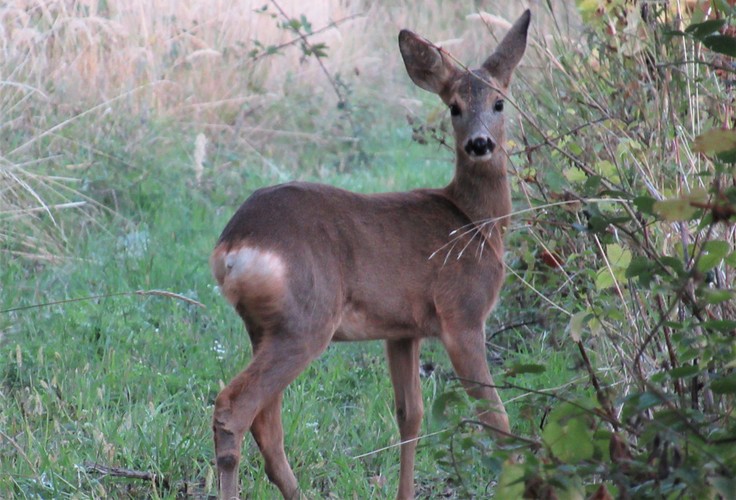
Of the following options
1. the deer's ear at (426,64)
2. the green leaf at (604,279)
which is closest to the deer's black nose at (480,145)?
the deer's ear at (426,64)

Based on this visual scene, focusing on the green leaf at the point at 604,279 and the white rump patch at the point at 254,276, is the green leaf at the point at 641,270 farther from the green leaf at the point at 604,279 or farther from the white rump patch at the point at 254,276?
the white rump patch at the point at 254,276

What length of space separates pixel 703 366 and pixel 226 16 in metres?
7.47

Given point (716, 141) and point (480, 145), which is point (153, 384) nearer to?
point (480, 145)

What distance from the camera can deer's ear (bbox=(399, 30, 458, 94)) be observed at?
14.7 ft

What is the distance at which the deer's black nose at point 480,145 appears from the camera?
4199mm

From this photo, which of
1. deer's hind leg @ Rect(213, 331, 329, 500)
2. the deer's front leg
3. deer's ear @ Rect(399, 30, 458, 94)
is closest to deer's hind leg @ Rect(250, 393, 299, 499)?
deer's hind leg @ Rect(213, 331, 329, 500)

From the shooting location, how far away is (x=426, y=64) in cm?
452

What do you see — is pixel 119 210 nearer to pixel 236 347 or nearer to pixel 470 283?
pixel 236 347

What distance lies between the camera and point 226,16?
30.1 feet

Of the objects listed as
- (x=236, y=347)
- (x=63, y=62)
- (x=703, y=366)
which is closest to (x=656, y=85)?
(x=703, y=366)

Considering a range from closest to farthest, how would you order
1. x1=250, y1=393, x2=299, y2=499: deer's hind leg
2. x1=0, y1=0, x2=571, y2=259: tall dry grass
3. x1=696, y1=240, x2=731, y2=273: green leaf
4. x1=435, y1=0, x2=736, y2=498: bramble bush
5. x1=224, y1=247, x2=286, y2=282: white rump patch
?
x1=435, y1=0, x2=736, y2=498: bramble bush → x1=696, y1=240, x2=731, y2=273: green leaf → x1=224, y1=247, x2=286, y2=282: white rump patch → x1=250, y1=393, x2=299, y2=499: deer's hind leg → x1=0, y1=0, x2=571, y2=259: tall dry grass

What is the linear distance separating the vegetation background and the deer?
0.51ft

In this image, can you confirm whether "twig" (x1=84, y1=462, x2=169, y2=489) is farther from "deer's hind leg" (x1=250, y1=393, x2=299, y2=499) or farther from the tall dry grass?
the tall dry grass

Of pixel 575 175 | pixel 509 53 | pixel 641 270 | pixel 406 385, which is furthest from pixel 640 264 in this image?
pixel 509 53
